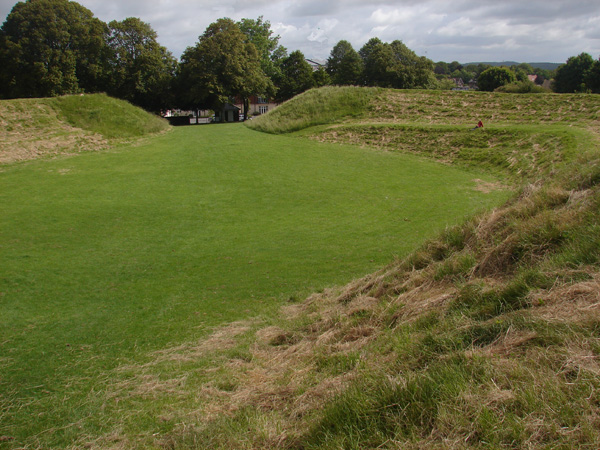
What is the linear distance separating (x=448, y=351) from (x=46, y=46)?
48847 mm

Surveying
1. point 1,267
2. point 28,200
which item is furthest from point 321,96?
point 1,267

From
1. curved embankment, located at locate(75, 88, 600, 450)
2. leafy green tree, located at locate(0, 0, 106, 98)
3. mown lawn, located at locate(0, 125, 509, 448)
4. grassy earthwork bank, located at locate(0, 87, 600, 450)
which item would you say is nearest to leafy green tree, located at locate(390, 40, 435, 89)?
leafy green tree, located at locate(0, 0, 106, 98)

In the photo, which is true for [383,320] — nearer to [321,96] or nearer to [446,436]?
[446,436]

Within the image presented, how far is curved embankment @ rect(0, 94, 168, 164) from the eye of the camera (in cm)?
2342

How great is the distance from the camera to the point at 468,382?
3.34m

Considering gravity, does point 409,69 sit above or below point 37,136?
above

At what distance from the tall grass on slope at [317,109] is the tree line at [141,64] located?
17974 mm

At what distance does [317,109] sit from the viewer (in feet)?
113

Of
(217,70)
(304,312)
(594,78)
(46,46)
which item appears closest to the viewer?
(304,312)

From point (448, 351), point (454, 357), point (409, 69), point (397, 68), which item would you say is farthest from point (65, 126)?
point (409, 69)

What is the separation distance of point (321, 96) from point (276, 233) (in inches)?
1019

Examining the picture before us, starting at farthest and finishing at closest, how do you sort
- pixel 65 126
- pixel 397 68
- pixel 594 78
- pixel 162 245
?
pixel 397 68
pixel 594 78
pixel 65 126
pixel 162 245

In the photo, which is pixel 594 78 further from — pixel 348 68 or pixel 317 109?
pixel 317 109

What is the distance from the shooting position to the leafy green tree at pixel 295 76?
244 ft
